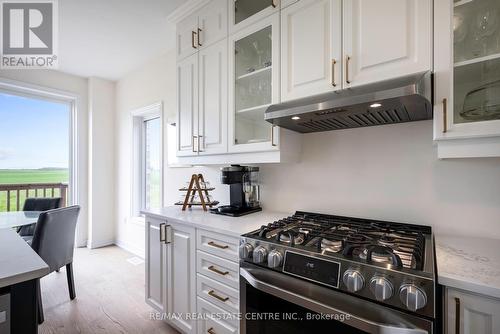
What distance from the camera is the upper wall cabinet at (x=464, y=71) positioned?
1.00 m

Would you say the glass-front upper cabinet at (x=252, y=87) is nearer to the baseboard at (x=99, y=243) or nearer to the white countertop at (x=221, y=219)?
the white countertop at (x=221, y=219)

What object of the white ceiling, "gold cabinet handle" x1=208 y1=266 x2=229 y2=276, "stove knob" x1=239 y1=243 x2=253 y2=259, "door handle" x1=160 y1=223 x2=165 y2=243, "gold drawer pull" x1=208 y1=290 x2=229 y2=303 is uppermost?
the white ceiling

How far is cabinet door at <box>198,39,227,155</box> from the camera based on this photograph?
71.5 inches

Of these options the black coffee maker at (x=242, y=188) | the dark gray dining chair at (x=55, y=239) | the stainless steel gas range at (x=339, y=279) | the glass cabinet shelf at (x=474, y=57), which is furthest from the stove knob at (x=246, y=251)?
the dark gray dining chair at (x=55, y=239)

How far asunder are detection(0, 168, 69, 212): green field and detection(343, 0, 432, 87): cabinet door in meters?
4.25

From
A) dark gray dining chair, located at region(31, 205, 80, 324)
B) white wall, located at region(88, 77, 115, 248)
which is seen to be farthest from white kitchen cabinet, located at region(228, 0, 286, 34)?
white wall, located at region(88, 77, 115, 248)

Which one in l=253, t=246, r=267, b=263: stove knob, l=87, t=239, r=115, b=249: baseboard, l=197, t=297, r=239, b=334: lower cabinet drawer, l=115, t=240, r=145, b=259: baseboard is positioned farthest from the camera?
l=87, t=239, r=115, b=249: baseboard

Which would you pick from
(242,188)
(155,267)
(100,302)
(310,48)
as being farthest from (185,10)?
(100,302)

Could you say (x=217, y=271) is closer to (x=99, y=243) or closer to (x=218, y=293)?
(x=218, y=293)

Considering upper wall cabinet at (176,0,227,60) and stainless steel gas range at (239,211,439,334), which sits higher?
upper wall cabinet at (176,0,227,60)

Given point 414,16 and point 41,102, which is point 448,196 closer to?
point 414,16

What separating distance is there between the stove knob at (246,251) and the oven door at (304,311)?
4 cm

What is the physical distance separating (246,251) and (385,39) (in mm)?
1192

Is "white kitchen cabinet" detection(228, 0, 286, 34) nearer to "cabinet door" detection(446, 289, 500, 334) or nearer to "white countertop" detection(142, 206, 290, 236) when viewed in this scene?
"white countertop" detection(142, 206, 290, 236)
